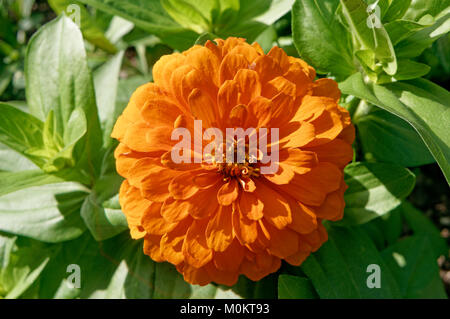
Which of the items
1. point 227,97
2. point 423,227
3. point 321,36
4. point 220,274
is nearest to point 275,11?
point 321,36

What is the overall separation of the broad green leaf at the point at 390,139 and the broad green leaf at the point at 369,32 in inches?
6.8

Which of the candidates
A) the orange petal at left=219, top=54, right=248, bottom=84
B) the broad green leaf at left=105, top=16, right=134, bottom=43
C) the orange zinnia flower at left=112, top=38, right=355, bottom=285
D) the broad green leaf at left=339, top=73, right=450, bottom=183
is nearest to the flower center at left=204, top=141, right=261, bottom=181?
the orange zinnia flower at left=112, top=38, right=355, bottom=285

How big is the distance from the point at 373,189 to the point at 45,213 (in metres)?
0.69

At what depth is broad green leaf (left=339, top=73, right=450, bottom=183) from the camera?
65 cm

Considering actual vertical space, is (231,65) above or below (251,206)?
above

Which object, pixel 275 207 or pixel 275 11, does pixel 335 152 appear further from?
pixel 275 11

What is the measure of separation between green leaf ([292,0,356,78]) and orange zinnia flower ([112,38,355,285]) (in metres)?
0.14

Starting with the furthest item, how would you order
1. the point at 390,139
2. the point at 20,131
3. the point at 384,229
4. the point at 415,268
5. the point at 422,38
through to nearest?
the point at 384,229 → the point at 415,268 → the point at 390,139 → the point at 20,131 → the point at 422,38

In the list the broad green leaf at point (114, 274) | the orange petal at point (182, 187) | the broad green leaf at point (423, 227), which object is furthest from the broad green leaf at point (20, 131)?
the broad green leaf at point (423, 227)

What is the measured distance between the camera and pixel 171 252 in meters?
0.63

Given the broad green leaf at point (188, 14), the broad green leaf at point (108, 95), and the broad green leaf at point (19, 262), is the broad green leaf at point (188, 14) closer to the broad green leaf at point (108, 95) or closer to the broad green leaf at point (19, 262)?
the broad green leaf at point (108, 95)

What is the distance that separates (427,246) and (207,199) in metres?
0.70

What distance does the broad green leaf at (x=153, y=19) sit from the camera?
2.70 ft

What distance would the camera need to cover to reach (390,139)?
893 millimetres
